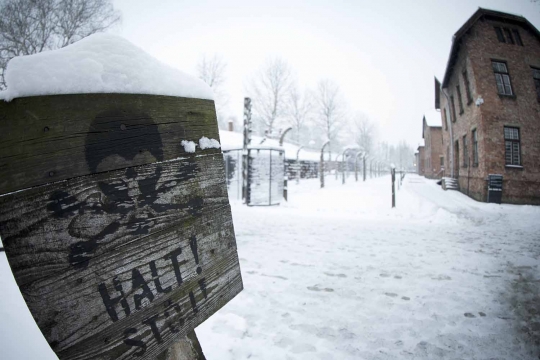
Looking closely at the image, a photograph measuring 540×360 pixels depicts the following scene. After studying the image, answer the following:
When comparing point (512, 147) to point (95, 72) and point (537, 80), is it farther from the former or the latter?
point (95, 72)

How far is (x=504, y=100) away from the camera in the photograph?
7.02 metres

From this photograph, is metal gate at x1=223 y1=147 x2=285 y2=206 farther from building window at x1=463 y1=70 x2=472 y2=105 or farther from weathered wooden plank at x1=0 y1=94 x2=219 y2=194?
building window at x1=463 y1=70 x2=472 y2=105

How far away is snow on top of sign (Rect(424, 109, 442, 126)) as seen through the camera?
83.5 ft

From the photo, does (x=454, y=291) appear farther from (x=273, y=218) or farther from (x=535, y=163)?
(x=535, y=163)

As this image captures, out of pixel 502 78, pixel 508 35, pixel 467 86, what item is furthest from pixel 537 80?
pixel 467 86

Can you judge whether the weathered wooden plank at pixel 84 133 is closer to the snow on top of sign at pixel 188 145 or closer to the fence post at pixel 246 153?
the snow on top of sign at pixel 188 145

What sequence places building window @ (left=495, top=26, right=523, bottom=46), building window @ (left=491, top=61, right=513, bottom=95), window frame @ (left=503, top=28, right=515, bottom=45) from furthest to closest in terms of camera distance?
1. building window @ (left=491, top=61, right=513, bottom=95)
2. window frame @ (left=503, top=28, right=515, bottom=45)
3. building window @ (left=495, top=26, right=523, bottom=46)

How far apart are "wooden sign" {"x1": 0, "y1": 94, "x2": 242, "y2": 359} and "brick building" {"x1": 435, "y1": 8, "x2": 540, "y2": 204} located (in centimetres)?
899

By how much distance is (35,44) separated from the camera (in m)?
9.28

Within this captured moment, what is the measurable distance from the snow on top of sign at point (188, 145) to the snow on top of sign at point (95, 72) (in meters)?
0.16

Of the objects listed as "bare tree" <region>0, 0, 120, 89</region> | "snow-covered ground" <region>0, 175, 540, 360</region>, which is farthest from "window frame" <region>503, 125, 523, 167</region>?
"bare tree" <region>0, 0, 120, 89</region>

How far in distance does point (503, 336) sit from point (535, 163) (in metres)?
7.20

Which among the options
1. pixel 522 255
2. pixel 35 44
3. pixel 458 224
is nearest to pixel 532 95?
pixel 458 224

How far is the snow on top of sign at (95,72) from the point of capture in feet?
1.92
